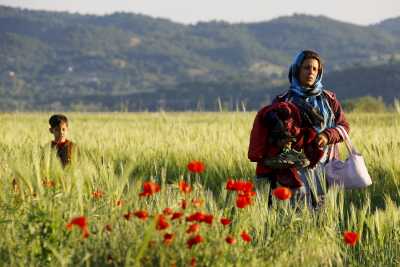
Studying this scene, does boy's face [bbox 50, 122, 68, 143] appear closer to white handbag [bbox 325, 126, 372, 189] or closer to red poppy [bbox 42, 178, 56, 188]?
red poppy [bbox 42, 178, 56, 188]

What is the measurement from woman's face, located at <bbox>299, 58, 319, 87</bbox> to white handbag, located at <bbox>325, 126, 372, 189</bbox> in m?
0.34

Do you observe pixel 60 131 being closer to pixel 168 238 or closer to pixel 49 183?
pixel 49 183

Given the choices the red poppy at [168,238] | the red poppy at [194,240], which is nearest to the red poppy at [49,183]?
the red poppy at [168,238]

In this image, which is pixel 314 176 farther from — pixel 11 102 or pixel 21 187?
pixel 11 102

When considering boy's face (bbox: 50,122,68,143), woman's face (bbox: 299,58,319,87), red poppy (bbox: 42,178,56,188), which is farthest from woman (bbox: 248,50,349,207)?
boy's face (bbox: 50,122,68,143)

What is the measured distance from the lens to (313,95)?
494 centimetres

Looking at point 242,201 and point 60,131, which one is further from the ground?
point 60,131

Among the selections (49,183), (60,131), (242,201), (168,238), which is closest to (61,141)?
(60,131)

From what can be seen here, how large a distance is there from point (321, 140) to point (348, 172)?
26 cm

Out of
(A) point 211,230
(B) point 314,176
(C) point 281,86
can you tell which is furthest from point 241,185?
(C) point 281,86

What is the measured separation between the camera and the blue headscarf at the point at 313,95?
4.92 metres

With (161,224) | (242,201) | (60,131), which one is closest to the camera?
(161,224)

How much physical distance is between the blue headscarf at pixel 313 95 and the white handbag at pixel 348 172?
0.12m

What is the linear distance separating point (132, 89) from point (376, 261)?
636 feet
